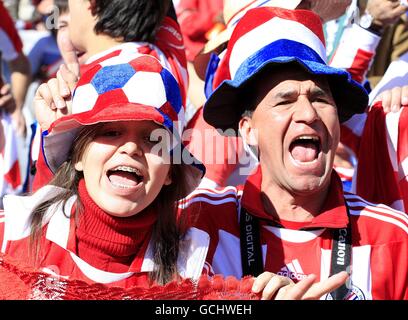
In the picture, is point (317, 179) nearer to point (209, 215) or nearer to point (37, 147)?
point (209, 215)

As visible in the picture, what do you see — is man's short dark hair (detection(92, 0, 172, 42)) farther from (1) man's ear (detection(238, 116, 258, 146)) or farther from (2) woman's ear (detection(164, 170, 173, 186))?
(2) woman's ear (detection(164, 170, 173, 186))

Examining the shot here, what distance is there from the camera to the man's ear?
3199 mm

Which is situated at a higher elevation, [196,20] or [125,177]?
[196,20]

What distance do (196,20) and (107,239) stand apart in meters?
3.05

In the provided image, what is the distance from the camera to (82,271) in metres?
2.74

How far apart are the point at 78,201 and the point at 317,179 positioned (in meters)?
0.81

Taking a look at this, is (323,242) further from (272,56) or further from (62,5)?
(62,5)

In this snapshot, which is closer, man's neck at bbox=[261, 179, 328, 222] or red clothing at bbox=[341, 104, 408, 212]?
man's neck at bbox=[261, 179, 328, 222]

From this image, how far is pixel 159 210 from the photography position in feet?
9.57

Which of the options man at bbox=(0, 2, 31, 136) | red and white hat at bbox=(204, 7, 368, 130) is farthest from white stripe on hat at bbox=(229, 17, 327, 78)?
man at bbox=(0, 2, 31, 136)

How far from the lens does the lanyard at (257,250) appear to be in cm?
293

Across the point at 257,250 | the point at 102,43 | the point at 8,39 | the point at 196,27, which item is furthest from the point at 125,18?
the point at 8,39

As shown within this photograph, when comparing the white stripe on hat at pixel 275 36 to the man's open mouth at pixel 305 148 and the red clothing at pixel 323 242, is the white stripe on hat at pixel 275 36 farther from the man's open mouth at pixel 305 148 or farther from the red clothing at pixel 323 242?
the red clothing at pixel 323 242

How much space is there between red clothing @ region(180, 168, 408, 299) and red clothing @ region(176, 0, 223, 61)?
7.41 ft
